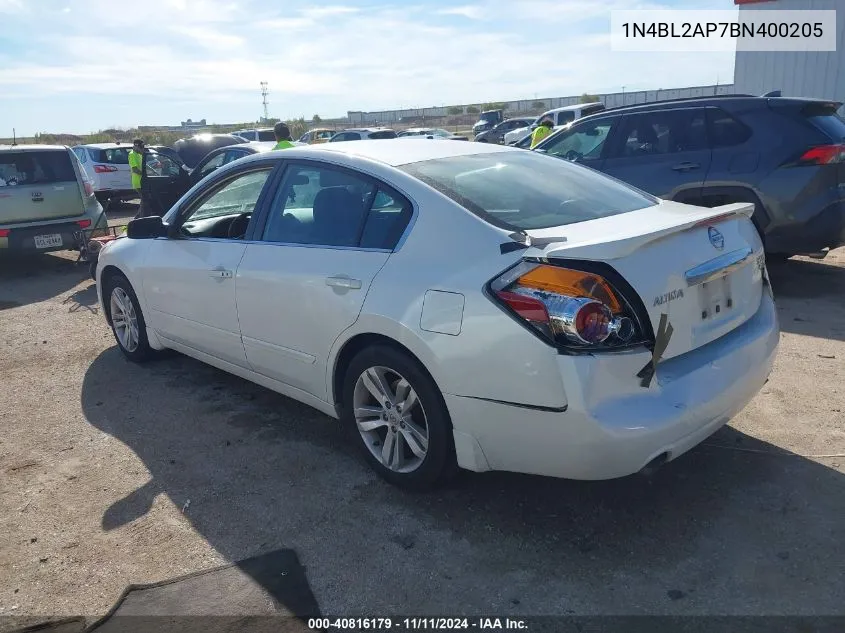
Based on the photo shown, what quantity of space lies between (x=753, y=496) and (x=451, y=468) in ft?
4.57

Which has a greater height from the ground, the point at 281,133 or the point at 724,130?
the point at 281,133

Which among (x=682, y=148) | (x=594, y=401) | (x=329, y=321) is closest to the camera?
(x=594, y=401)

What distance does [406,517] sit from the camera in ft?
10.8

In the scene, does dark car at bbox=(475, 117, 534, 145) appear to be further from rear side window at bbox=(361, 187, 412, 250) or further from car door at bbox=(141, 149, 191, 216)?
rear side window at bbox=(361, 187, 412, 250)

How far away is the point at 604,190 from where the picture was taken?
152 inches

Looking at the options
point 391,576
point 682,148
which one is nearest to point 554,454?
point 391,576

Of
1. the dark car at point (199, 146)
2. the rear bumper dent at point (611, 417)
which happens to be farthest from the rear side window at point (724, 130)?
the dark car at point (199, 146)

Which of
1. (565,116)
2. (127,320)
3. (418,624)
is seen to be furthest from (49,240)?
(565,116)

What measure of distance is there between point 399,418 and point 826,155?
5099 mm

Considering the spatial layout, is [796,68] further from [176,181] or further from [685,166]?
[176,181]

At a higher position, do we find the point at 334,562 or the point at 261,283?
the point at 261,283

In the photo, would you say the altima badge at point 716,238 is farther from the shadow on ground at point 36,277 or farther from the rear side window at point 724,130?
the shadow on ground at point 36,277

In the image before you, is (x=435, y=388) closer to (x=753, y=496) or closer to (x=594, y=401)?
(x=594, y=401)

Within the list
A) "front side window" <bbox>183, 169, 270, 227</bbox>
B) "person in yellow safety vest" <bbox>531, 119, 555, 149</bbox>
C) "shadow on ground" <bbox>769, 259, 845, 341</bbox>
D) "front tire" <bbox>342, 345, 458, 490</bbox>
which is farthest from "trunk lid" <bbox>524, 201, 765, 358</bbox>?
"person in yellow safety vest" <bbox>531, 119, 555, 149</bbox>
